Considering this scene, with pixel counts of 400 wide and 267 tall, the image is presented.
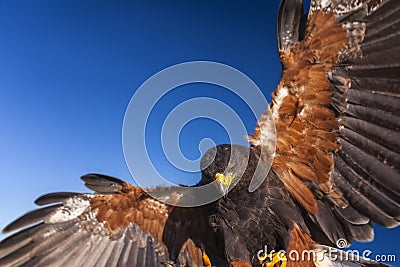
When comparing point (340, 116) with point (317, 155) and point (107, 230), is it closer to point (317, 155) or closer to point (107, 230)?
point (317, 155)

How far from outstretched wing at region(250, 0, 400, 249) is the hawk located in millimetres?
13

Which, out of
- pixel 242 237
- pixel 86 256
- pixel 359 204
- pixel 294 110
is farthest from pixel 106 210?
pixel 359 204

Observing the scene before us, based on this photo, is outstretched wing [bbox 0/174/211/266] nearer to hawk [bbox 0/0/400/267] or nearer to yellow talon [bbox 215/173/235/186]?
hawk [bbox 0/0/400/267]

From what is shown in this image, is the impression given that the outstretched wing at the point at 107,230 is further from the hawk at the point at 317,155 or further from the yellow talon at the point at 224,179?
the yellow talon at the point at 224,179

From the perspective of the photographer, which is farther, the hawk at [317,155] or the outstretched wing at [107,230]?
the outstretched wing at [107,230]

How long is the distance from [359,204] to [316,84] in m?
1.73

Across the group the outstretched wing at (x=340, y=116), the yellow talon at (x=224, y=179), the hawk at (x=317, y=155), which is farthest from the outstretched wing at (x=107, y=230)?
the outstretched wing at (x=340, y=116)

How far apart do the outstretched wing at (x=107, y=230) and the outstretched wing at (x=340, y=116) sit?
185 centimetres

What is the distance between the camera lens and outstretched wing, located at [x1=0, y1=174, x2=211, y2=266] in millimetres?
6555

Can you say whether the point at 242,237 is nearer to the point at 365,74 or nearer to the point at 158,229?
the point at 158,229

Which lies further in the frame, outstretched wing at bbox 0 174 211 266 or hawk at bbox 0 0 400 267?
outstretched wing at bbox 0 174 211 266

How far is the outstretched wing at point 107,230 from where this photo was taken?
6.55 m

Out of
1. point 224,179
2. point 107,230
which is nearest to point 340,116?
point 224,179

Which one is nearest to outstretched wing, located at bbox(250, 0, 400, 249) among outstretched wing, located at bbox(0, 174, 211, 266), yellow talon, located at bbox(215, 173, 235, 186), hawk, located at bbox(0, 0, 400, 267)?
hawk, located at bbox(0, 0, 400, 267)
